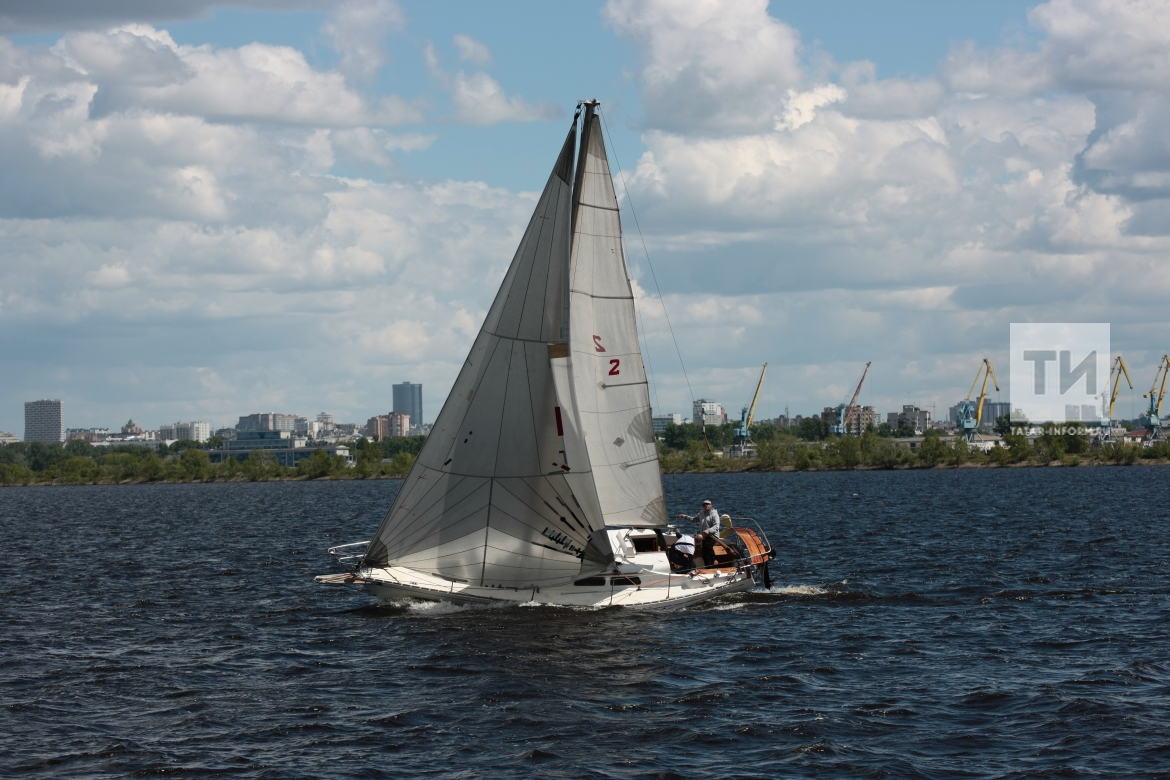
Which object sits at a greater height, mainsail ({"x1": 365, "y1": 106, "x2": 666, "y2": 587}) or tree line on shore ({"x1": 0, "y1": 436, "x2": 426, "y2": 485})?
mainsail ({"x1": 365, "y1": 106, "x2": 666, "y2": 587})

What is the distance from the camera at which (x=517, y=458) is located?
1128 inches

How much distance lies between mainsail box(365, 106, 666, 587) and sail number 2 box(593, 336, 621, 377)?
1017 millimetres

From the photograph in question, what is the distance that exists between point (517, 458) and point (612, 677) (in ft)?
24.3

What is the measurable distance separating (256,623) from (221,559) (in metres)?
18.2

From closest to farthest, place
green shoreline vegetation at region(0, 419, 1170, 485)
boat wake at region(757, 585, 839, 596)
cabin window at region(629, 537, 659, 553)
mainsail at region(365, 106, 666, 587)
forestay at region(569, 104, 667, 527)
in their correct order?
1. mainsail at region(365, 106, 666, 587)
2. forestay at region(569, 104, 667, 527)
3. cabin window at region(629, 537, 659, 553)
4. boat wake at region(757, 585, 839, 596)
5. green shoreline vegetation at region(0, 419, 1170, 485)

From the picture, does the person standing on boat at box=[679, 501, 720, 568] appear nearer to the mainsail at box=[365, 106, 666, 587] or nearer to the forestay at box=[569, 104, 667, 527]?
the forestay at box=[569, 104, 667, 527]

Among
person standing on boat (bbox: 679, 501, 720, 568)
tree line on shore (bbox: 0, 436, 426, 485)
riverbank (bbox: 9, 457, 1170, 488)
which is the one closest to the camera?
person standing on boat (bbox: 679, 501, 720, 568)

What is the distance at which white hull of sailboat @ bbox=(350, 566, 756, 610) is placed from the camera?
28.6m

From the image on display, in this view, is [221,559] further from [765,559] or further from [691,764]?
[691,764]

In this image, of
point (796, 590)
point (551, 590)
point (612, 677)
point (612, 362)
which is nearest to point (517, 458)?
point (551, 590)

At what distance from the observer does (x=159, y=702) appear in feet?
69.1

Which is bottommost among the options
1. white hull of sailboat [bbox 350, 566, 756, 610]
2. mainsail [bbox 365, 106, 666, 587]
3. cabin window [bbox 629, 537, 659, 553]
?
white hull of sailboat [bbox 350, 566, 756, 610]

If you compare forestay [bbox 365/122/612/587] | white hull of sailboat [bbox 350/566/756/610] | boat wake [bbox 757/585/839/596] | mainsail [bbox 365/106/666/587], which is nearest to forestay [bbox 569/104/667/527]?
mainsail [bbox 365/106/666/587]

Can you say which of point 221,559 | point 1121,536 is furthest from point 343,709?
point 1121,536
